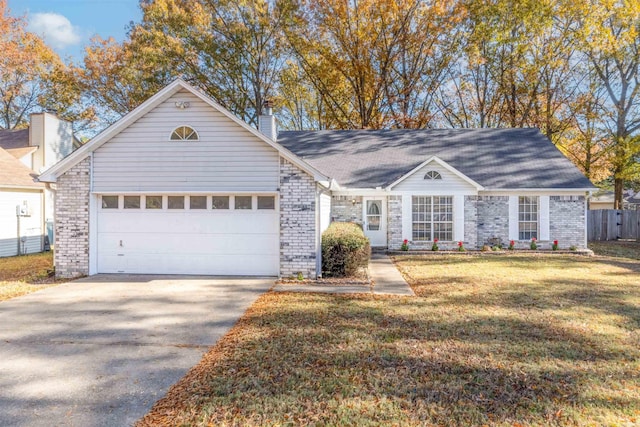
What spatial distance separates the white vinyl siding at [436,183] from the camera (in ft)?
47.3

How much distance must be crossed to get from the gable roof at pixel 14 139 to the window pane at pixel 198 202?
46.0 ft

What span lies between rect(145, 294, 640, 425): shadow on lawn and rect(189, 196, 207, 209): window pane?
14.5 feet

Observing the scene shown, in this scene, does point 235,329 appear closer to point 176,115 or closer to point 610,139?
point 176,115

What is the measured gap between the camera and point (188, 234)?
383 inches

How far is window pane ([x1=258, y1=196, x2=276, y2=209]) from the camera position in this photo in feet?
31.5

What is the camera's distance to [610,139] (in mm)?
23766

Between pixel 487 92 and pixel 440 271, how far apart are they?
20251 millimetres

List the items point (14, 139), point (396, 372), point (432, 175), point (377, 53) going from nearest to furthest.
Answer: point (396, 372)
point (432, 175)
point (14, 139)
point (377, 53)

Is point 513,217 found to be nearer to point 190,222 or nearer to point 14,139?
point 190,222

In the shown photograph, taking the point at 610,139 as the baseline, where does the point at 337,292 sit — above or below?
below

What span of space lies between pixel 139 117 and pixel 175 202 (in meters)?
2.24

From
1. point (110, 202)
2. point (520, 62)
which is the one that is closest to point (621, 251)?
point (520, 62)

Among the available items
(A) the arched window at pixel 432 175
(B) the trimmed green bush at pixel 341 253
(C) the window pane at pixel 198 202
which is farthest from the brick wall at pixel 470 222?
(C) the window pane at pixel 198 202

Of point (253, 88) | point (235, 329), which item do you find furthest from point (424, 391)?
point (253, 88)
